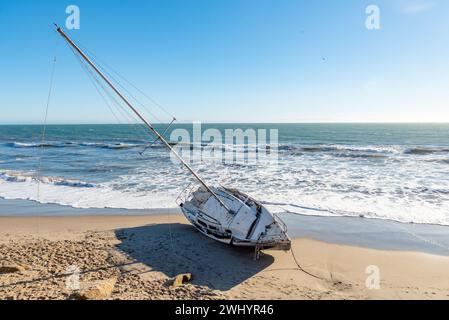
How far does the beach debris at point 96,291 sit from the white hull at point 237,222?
4.59 m

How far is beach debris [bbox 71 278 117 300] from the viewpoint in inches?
304

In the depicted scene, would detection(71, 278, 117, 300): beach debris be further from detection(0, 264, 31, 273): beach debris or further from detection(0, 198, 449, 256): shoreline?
detection(0, 198, 449, 256): shoreline

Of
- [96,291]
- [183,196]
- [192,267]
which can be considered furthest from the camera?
[183,196]

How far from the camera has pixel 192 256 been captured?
11.5 m

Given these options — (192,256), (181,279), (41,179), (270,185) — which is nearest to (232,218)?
(192,256)

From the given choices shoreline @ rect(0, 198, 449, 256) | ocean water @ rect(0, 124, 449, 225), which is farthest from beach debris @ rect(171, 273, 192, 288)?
ocean water @ rect(0, 124, 449, 225)

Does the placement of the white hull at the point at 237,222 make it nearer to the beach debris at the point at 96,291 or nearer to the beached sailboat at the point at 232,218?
the beached sailboat at the point at 232,218

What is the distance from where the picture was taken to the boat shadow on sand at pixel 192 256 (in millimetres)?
10141

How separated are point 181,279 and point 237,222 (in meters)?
3.60

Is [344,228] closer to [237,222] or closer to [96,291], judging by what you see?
[237,222]

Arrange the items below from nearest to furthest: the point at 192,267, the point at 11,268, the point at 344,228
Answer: the point at 11,268
the point at 192,267
the point at 344,228

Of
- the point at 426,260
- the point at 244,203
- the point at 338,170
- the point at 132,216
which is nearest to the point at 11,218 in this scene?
the point at 132,216

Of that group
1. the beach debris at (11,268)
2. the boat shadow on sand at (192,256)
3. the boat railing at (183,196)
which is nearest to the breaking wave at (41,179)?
the boat railing at (183,196)
